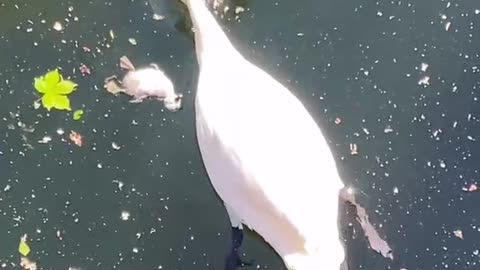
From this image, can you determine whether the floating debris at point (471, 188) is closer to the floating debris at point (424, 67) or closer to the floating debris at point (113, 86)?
the floating debris at point (424, 67)

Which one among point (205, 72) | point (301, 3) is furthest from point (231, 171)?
point (301, 3)

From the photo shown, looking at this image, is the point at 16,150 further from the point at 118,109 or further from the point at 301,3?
the point at 301,3

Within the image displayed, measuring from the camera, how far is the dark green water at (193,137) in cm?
89

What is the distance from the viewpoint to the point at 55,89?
899mm

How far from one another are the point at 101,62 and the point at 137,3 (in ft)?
0.19

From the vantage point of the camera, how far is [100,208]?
890 millimetres

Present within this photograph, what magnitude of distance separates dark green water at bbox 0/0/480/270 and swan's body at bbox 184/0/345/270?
0.08 m

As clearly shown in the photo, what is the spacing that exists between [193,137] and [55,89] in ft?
0.40

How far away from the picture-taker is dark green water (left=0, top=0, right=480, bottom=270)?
2.91 feet

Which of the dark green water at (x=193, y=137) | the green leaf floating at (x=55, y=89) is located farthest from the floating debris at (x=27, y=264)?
the green leaf floating at (x=55, y=89)

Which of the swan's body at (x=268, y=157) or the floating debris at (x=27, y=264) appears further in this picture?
the floating debris at (x=27, y=264)

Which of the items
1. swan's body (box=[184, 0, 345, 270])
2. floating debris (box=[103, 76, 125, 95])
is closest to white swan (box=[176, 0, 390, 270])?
swan's body (box=[184, 0, 345, 270])

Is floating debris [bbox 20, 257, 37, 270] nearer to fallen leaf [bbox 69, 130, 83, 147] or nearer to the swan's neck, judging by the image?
fallen leaf [bbox 69, 130, 83, 147]

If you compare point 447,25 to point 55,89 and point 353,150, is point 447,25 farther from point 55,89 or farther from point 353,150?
point 55,89
